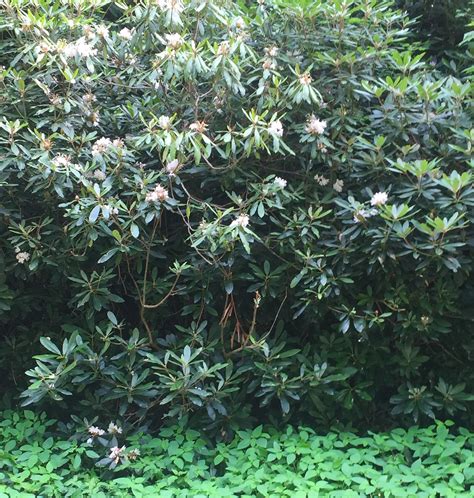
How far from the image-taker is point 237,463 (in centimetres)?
292

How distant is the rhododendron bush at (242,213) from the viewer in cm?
304

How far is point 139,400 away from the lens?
3186mm

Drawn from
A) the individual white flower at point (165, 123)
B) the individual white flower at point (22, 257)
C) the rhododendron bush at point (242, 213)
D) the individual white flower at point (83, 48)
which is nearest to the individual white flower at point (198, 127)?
the rhododendron bush at point (242, 213)

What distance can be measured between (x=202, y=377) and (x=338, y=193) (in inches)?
48.0

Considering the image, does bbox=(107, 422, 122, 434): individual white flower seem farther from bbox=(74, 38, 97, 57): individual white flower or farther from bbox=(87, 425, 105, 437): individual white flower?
bbox=(74, 38, 97, 57): individual white flower

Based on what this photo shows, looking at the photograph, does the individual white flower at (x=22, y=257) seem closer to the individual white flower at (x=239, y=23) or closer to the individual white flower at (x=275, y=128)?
the individual white flower at (x=275, y=128)

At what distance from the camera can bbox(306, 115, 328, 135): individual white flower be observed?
124 inches

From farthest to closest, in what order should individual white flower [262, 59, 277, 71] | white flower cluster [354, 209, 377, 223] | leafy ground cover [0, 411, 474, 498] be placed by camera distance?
individual white flower [262, 59, 277, 71] < white flower cluster [354, 209, 377, 223] < leafy ground cover [0, 411, 474, 498]

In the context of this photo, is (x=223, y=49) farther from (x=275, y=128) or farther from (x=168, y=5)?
(x=275, y=128)

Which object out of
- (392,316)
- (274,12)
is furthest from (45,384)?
(274,12)

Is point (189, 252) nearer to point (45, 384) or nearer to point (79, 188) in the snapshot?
point (79, 188)

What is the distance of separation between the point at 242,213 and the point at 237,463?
1208 mm

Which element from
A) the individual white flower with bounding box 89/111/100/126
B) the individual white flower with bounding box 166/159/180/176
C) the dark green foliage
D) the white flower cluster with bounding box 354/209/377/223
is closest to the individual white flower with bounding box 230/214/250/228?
the individual white flower with bounding box 166/159/180/176

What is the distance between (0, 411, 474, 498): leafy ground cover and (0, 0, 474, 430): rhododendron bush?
173 millimetres
